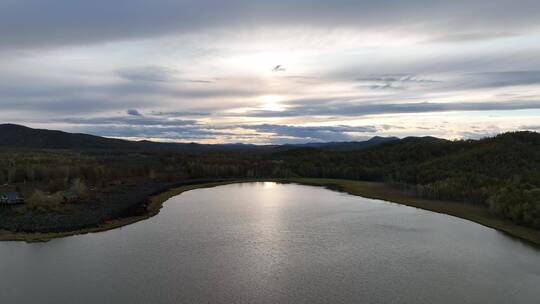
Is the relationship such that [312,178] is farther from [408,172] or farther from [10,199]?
[10,199]

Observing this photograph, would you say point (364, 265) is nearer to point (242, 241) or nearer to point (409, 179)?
point (242, 241)

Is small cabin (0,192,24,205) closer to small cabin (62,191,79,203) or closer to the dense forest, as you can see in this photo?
the dense forest

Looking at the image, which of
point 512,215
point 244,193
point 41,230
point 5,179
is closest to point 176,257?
point 41,230

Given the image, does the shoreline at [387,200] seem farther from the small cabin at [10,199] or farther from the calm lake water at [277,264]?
the small cabin at [10,199]

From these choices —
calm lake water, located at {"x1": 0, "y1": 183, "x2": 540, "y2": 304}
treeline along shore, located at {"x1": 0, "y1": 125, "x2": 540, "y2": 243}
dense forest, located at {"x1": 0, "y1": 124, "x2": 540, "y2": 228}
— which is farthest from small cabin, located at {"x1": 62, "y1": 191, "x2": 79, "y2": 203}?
calm lake water, located at {"x1": 0, "y1": 183, "x2": 540, "y2": 304}

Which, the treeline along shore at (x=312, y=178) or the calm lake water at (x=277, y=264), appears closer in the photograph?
the calm lake water at (x=277, y=264)

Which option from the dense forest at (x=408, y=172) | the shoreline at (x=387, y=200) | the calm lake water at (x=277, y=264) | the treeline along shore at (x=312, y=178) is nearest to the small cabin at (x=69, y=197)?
the treeline along shore at (x=312, y=178)
